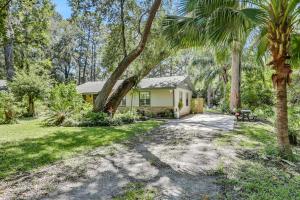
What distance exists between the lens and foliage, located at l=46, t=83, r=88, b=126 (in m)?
14.3

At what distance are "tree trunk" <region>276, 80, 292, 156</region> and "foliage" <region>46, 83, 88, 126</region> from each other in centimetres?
1103

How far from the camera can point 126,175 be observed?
17.7ft

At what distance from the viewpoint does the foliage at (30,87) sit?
19.7m

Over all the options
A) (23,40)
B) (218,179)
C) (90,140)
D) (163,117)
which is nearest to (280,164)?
(218,179)

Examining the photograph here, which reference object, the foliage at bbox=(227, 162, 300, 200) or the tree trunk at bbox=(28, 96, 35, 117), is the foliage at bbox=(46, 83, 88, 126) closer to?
the tree trunk at bbox=(28, 96, 35, 117)

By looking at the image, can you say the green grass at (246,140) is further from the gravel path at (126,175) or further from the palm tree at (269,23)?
the palm tree at (269,23)

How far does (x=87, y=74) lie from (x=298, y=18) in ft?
140

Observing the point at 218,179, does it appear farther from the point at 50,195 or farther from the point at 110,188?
the point at 50,195

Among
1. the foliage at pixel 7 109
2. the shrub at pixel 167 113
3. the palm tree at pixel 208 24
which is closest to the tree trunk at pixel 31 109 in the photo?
the foliage at pixel 7 109

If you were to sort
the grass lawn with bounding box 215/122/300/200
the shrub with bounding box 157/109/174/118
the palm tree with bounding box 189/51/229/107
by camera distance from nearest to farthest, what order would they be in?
the grass lawn with bounding box 215/122/300/200 < the shrub with bounding box 157/109/174/118 < the palm tree with bounding box 189/51/229/107

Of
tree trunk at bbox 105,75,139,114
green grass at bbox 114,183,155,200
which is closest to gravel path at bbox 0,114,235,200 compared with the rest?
green grass at bbox 114,183,155,200

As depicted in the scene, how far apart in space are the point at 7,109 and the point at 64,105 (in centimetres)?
393

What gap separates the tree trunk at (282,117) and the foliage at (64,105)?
36.2 feet

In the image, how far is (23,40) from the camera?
467 inches
